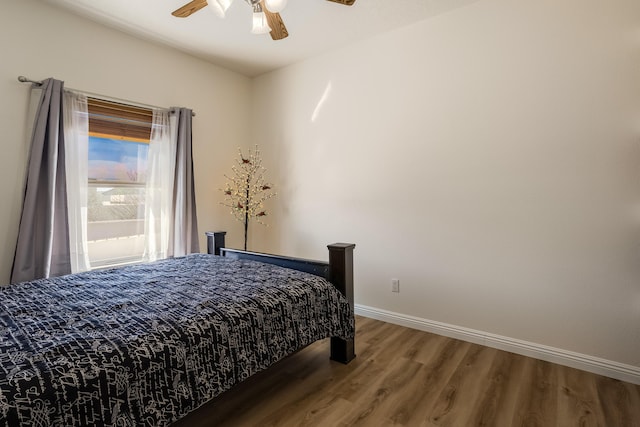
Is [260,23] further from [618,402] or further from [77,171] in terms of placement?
[618,402]

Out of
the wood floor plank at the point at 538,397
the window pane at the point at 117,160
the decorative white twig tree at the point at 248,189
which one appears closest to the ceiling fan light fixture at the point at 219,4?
the window pane at the point at 117,160

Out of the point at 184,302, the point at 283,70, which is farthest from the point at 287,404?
the point at 283,70

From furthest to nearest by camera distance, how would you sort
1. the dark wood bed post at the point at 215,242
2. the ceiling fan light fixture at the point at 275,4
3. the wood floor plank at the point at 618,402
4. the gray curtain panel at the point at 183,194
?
the gray curtain panel at the point at 183,194, the dark wood bed post at the point at 215,242, the ceiling fan light fixture at the point at 275,4, the wood floor plank at the point at 618,402

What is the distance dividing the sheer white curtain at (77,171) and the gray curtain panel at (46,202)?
7 cm

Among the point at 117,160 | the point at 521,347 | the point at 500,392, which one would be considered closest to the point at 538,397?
the point at 500,392

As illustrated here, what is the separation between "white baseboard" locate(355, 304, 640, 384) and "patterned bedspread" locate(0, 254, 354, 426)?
92 centimetres

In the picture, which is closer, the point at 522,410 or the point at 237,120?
the point at 522,410

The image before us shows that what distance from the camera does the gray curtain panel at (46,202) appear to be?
95.9 inches

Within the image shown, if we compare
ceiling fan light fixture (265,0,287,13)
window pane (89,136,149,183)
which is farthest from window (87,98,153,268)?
ceiling fan light fixture (265,0,287,13)

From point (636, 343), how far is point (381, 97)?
259cm

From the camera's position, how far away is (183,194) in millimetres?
3371

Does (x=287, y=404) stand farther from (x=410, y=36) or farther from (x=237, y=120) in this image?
(x=237, y=120)

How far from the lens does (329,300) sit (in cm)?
218

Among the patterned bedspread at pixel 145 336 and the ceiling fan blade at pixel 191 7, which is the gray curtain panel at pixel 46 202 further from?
the ceiling fan blade at pixel 191 7
